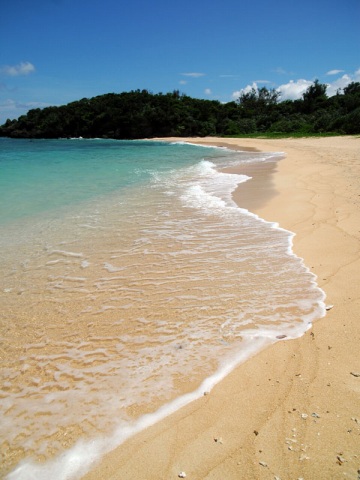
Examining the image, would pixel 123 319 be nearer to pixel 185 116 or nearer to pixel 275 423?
pixel 275 423

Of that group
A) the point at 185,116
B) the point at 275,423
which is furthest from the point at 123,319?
the point at 185,116

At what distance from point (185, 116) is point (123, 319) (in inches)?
2421

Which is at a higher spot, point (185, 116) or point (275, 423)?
point (185, 116)

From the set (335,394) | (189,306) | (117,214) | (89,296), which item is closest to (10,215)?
(117,214)

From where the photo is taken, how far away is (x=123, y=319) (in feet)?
10.9

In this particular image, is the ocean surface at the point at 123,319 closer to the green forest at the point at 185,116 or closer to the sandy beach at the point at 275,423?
the sandy beach at the point at 275,423

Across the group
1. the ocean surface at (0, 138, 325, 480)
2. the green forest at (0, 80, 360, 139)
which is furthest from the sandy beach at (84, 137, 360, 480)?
the green forest at (0, 80, 360, 139)

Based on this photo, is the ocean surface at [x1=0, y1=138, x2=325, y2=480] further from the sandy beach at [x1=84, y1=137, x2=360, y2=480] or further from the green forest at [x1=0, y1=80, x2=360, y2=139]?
the green forest at [x1=0, y1=80, x2=360, y2=139]

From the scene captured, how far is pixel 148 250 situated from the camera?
5105 mm

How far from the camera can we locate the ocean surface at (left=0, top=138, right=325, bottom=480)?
215 cm

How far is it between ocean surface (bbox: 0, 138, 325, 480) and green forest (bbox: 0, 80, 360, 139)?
1314 inches

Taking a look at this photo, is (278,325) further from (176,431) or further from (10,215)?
(10,215)

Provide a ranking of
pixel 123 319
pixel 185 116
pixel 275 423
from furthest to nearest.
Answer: pixel 185 116 → pixel 123 319 → pixel 275 423

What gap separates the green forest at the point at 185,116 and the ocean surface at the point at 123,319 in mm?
33388
